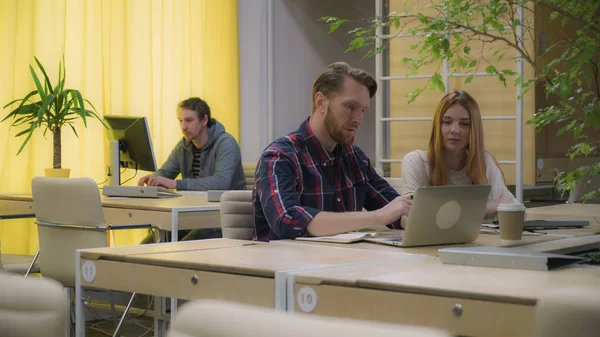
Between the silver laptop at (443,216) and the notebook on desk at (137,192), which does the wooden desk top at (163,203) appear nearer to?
the notebook on desk at (137,192)

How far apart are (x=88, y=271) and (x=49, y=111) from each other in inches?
122

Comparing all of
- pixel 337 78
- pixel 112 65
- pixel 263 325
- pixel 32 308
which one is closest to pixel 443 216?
pixel 337 78

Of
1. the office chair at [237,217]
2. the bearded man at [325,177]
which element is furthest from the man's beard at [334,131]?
the office chair at [237,217]

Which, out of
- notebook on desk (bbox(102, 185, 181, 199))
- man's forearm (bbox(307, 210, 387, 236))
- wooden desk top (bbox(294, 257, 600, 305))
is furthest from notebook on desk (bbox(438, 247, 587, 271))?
notebook on desk (bbox(102, 185, 181, 199))

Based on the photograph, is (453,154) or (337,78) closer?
(337,78)

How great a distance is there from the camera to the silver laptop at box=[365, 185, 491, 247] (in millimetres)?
2301

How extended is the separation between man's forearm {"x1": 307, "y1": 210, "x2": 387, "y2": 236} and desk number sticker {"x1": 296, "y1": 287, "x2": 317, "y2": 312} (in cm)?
81

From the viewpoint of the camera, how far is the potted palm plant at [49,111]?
201 inches

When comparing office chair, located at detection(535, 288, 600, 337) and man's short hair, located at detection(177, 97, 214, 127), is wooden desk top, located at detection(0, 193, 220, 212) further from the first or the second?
office chair, located at detection(535, 288, 600, 337)

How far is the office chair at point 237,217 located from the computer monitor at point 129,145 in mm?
2003

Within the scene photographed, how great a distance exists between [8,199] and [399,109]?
9.69 ft

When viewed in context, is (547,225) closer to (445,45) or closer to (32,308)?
(445,45)

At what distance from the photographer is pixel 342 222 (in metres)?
2.61

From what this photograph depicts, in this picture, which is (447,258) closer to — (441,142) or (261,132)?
(441,142)
